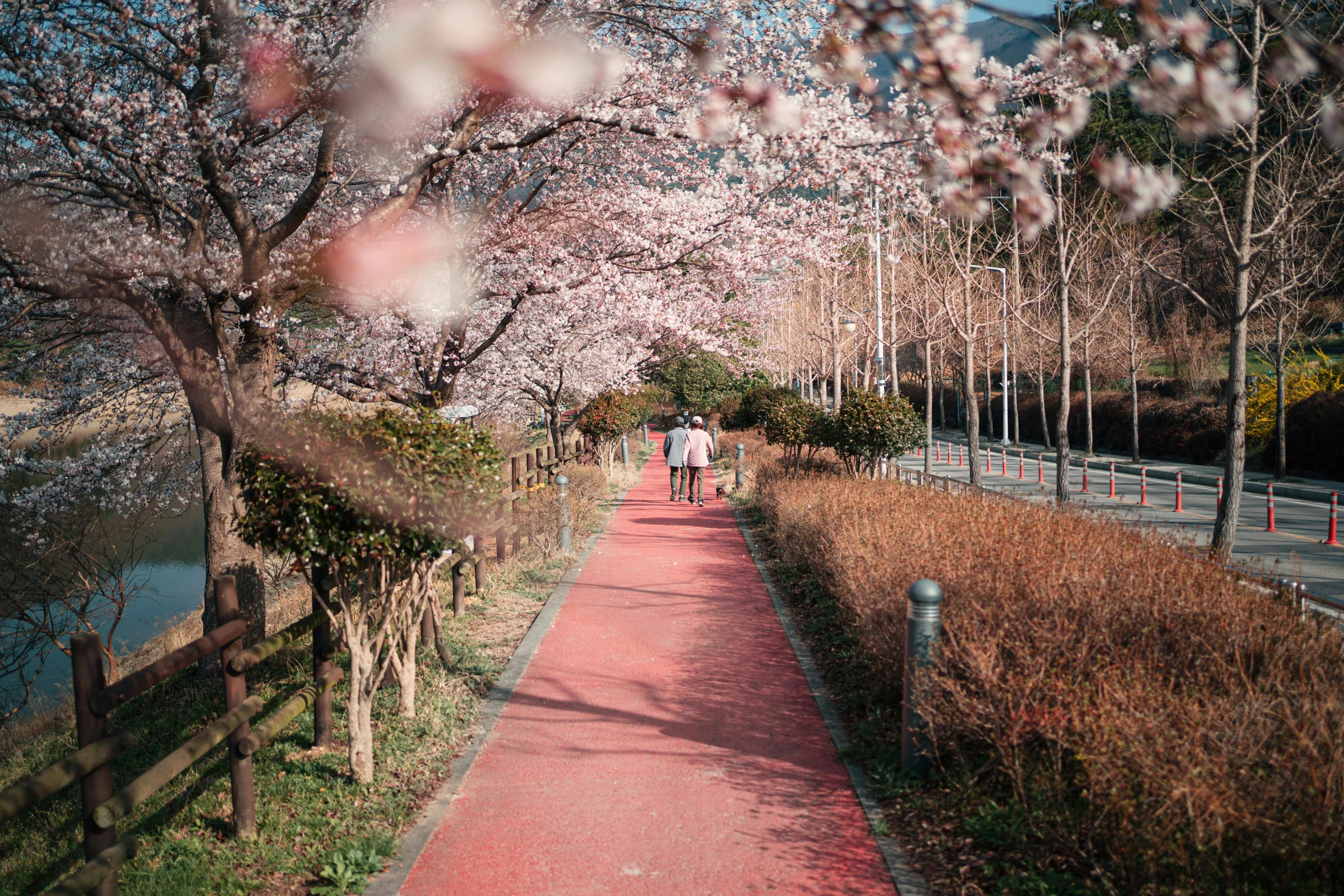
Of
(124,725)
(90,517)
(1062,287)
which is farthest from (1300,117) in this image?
(90,517)

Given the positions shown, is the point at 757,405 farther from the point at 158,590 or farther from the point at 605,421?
the point at 158,590

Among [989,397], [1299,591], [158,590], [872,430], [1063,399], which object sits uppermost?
[989,397]

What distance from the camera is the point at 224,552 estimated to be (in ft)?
27.1

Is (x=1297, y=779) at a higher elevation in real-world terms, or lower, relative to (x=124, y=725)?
higher

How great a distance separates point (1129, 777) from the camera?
3814mm

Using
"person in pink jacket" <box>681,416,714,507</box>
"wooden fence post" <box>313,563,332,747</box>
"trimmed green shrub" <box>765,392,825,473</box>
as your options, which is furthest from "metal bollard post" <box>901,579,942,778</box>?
"person in pink jacket" <box>681,416,714,507</box>

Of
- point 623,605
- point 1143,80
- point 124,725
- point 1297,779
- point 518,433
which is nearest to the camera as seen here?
point 1143,80

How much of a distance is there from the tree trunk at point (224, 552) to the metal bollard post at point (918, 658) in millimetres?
5622

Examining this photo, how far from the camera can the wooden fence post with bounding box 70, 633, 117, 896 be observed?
3643mm

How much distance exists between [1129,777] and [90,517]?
50.6 ft

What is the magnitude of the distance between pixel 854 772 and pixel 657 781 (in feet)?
3.78

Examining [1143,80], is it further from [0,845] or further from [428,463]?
[0,845]

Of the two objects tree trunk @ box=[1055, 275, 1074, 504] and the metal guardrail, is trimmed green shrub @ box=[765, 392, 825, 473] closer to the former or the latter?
the metal guardrail

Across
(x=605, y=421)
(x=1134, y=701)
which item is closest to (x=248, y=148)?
(x=1134, y=701)
